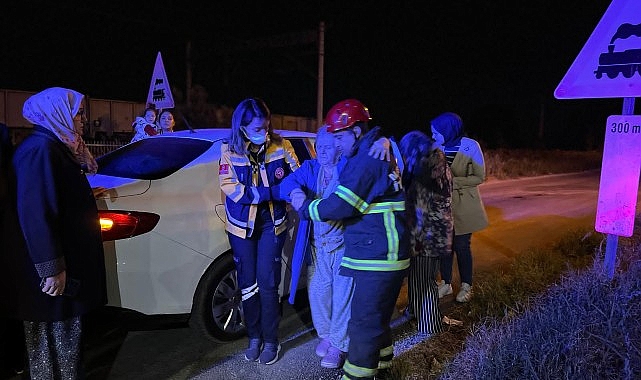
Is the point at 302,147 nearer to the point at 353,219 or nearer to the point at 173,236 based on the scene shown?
the point at 173,236

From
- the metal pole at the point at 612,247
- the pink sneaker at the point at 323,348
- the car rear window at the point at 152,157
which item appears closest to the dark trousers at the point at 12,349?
the car rear window at the point at 152,157

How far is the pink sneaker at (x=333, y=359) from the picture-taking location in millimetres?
3529

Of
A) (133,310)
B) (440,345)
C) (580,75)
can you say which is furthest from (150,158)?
(580,75)

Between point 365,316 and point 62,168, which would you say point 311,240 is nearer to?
point 365,316

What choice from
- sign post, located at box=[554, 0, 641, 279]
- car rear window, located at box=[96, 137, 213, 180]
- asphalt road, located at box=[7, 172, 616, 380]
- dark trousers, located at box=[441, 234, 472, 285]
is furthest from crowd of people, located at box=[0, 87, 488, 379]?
sign post, located at box=[554, 0, 641, 279]

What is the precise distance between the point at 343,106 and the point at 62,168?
146cm

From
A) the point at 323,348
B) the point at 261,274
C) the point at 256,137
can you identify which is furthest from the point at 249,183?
the point at 323,348

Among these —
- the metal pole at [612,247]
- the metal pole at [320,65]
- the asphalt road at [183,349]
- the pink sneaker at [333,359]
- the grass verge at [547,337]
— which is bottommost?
the asphalt road at [183,349]

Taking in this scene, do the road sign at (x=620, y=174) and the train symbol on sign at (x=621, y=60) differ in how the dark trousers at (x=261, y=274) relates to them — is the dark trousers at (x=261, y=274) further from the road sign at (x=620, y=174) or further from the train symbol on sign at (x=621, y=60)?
the train symbol on sign at (x=621, y=60)

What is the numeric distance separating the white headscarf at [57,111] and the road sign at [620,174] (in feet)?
11.8

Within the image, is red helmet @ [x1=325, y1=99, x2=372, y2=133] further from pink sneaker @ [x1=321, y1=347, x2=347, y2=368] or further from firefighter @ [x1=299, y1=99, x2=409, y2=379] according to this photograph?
pink sneaker @ [x1=321, y1=347, x2=347, y2=368]

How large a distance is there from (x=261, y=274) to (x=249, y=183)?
61 cm

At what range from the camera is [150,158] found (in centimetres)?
395

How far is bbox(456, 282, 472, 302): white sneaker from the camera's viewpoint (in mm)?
4637
